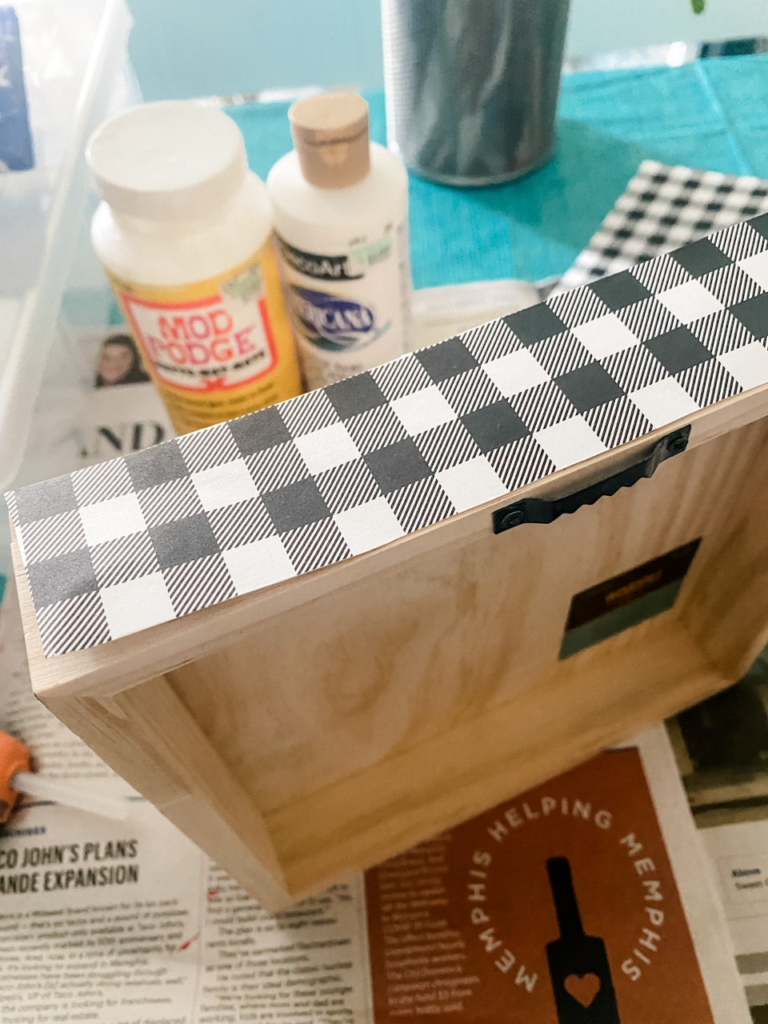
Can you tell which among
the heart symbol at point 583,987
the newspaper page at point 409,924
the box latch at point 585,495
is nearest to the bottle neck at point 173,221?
the box latch at point 585,495

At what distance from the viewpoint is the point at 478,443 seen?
29cm

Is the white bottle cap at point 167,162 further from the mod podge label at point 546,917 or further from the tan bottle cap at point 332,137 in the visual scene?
the mod podge label at point 546,917

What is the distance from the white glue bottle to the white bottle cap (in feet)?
0.10

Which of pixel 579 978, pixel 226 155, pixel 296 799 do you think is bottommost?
pixel 579 978

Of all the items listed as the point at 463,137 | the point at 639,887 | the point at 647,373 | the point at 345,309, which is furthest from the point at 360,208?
the point at 639,887

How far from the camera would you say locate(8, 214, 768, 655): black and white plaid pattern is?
27 centimetres

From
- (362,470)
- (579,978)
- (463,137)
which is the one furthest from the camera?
(463,137)

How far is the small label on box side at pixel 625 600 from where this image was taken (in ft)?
1.51

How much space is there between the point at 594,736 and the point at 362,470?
0.34 metres

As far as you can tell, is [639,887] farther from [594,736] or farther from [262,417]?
[262,417]

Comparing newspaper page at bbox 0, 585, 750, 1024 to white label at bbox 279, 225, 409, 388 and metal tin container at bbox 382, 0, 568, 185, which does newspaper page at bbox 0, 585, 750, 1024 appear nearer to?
white label at bbox 279, 225, 409, 388

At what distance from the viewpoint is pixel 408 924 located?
50cm

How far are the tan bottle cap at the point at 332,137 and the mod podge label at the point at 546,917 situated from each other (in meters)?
0.42

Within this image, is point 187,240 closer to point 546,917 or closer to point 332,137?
point 332,137
